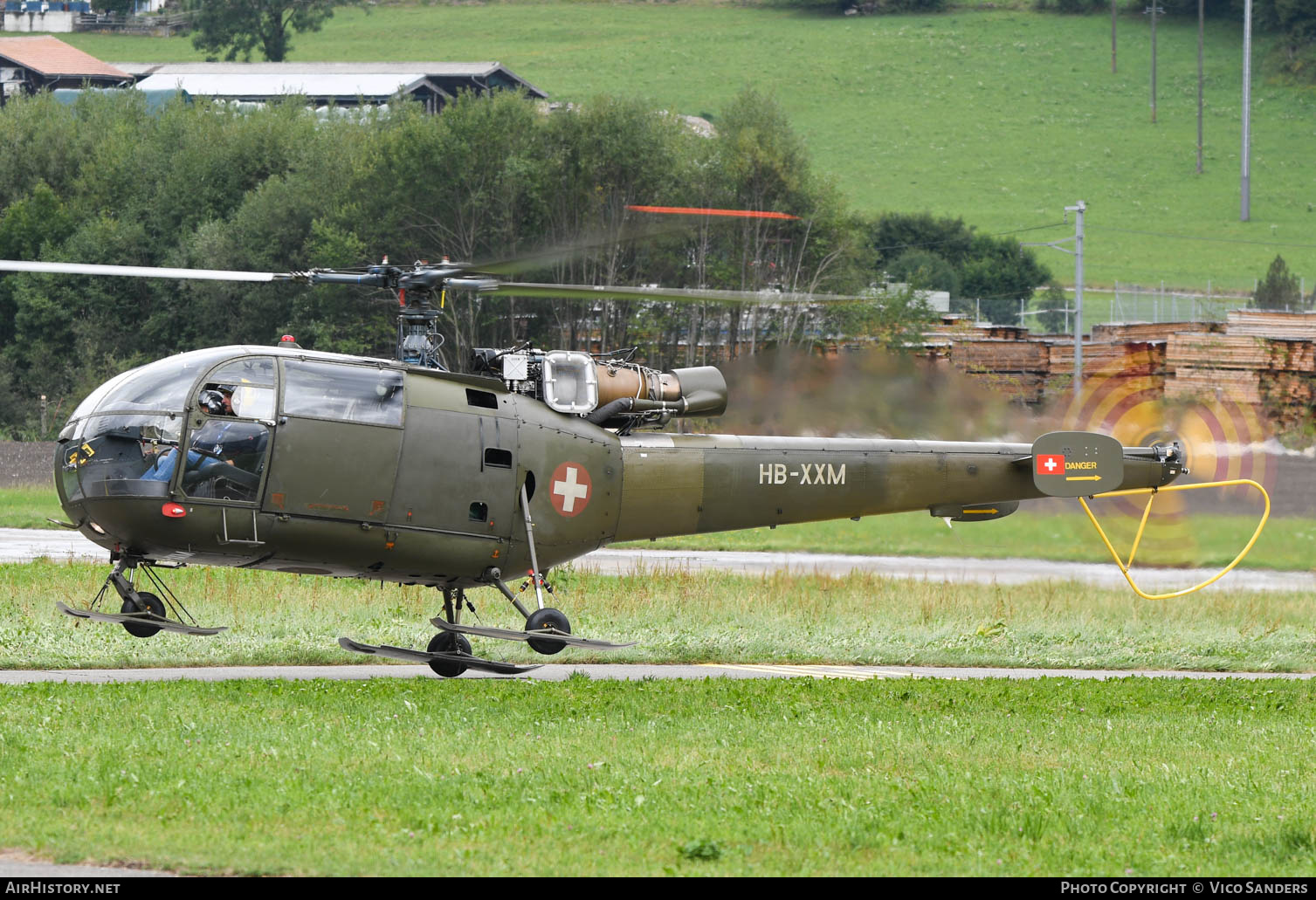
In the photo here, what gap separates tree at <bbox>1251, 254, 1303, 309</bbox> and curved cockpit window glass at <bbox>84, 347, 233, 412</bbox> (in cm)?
6480

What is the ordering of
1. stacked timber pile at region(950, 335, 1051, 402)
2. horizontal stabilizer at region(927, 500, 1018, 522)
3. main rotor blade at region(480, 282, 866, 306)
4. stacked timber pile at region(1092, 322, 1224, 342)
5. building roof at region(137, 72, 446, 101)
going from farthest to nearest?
1. building roof at region(137, 72, 446, 101)
2. stacked timber pile at region(1092, 322, 1224, 342)
3. stacked timber pile at region(950, 335, 1051, 402)
4. horizontal stabilizer at region(927, 500, 1018, 522)
5. main rotor blade at region(480, 282, 866, 306)

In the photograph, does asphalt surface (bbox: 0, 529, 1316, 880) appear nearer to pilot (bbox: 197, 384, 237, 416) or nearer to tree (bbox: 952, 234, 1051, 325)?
pilot (bbox: 197, 384, 237, 416)

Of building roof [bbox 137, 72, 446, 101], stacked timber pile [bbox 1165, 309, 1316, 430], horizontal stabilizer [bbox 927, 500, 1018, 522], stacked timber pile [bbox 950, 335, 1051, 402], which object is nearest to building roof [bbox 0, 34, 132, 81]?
building roof [bbox 137, 72, 446, 101]

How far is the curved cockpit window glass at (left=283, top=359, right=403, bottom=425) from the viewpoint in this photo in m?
14.5

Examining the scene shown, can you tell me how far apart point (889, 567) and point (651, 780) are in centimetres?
2060

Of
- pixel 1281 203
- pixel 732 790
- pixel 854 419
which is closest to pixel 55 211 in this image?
pixel 854 419

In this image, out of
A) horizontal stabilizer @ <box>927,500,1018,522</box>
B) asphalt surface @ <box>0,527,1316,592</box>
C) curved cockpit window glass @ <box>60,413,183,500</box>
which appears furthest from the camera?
asphalt surface @ <box>0,527,1316,592</box>

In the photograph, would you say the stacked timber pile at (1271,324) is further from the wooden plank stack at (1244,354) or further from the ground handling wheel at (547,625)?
the ground handling wheel at (547,625)

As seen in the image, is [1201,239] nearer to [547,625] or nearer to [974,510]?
[974,510]

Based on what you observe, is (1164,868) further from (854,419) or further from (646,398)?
(854,419)

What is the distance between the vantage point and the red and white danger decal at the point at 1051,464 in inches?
716

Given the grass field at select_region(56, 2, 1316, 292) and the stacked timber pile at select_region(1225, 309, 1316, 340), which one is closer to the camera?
the stacked timber pile at select_region(1225, 309, 1316, 340)

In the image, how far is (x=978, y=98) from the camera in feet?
386

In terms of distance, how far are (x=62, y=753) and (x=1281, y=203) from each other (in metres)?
99.6
